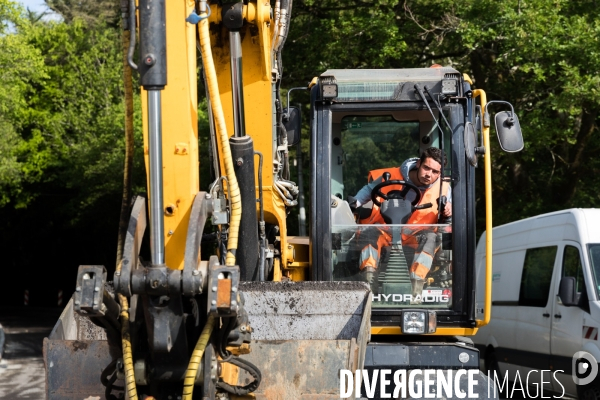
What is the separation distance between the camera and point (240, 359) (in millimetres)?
4938

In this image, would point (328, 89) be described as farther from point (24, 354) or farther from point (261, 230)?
point (24, 354)

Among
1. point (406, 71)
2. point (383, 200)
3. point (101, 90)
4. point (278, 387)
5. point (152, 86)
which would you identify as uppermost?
point (101, 90)

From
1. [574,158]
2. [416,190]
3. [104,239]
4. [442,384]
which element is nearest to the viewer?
[442,384]

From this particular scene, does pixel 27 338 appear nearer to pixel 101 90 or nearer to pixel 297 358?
pixel 101 90

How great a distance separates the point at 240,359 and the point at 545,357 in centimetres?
642

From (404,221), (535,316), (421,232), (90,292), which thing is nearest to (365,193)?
(404,221)

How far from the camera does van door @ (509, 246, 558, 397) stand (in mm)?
10555

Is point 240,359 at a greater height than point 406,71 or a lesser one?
lesser

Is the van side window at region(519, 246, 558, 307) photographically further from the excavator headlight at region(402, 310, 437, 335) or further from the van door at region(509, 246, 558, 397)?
the excavator headlight at region(402, 310, 437, 335)

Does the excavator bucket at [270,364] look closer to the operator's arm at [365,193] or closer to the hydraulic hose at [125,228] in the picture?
the hydraulic hose at [125,228]

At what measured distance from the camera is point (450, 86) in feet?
23.1

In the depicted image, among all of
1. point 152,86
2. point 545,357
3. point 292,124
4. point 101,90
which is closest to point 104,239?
point 101,90

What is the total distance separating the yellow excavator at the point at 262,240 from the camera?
4.43m

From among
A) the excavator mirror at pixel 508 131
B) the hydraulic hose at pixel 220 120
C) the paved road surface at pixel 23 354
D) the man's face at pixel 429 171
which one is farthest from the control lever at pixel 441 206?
the paved road surface at pixel 23 354
